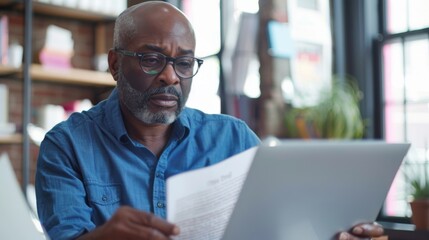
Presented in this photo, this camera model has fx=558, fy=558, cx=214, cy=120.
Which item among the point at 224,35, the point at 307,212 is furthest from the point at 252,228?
the point at 224,35

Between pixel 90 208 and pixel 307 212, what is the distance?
488 millimetres

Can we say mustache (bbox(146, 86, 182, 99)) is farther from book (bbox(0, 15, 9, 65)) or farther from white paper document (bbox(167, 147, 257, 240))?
book (bbox(0, 15, 9, 65))

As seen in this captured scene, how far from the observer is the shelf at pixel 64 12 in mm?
3322

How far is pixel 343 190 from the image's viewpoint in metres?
1.13

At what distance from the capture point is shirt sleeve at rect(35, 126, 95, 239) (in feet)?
3.85

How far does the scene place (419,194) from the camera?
2375 millimetres

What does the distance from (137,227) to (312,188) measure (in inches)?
13.9

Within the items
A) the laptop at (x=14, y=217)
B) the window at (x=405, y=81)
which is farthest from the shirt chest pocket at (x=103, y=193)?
the window at (x=405, y=81)

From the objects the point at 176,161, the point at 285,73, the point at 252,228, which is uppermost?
the point at 285,73

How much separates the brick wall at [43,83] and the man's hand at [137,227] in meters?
2.45

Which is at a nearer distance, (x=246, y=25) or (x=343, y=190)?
(x=343, y=190)

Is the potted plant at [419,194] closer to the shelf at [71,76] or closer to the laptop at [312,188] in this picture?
the laptop at [312,188]

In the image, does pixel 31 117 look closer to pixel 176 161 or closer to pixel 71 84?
pixel 71 84

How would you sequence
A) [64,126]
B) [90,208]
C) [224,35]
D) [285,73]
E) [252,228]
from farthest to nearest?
[224,35], [285,73], [64,126], [90,208], [252,228]
